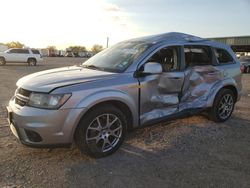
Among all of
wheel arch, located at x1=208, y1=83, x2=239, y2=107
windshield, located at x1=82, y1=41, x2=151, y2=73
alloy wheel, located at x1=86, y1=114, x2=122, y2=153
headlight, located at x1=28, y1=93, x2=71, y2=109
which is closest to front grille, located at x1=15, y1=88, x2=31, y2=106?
headlight, located at x1=28, y1=93, x2=71, y2=109

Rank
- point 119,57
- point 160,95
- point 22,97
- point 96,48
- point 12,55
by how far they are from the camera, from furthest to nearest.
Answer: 1. point 96,48
2. point 12,55
3. point 119,57
4. point 160,95
5. point 22,97

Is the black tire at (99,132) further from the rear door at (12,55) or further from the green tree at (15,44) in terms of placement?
the green tree at (15,44)

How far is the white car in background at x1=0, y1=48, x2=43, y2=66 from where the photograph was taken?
26.5 meters

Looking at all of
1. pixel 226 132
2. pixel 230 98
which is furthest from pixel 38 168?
pixel 230 98

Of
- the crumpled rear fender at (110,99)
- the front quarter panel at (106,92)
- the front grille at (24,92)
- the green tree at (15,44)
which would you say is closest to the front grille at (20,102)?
the front grille at (24,92)

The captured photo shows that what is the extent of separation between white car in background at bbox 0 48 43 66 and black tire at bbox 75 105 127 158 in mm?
25185

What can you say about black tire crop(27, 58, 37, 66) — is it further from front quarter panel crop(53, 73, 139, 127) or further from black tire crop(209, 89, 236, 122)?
front quarter panel crop(53, 73, 139, 127)

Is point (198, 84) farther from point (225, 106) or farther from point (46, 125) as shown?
point (46, 125)

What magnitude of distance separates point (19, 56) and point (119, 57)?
2481 centimetres

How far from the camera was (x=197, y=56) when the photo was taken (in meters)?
5.45

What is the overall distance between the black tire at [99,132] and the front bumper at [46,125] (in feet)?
0.49

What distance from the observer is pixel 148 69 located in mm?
4320

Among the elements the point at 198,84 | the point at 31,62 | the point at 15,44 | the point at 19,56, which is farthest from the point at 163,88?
the point at 15,44

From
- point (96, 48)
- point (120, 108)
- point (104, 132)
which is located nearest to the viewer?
point (104, 132)
